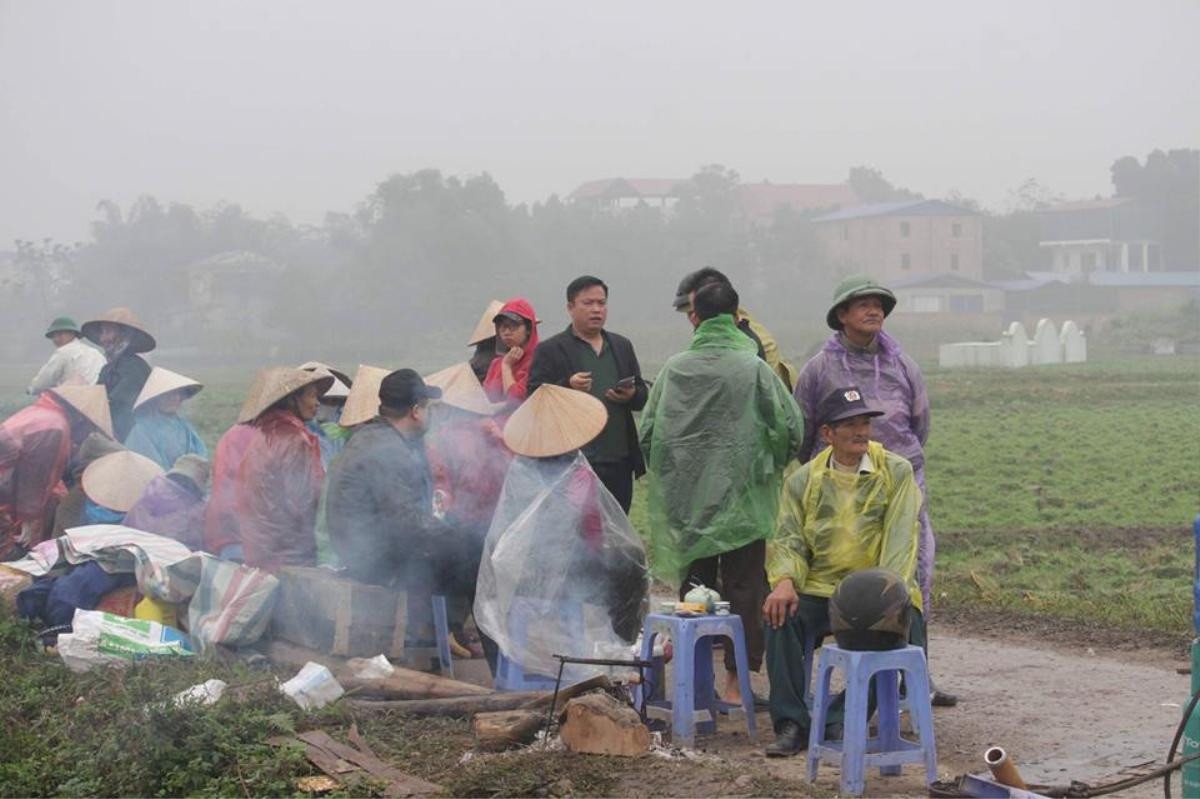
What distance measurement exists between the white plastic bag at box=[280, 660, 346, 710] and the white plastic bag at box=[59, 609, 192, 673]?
103 centimetres

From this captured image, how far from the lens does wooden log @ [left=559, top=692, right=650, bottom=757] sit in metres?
5.68

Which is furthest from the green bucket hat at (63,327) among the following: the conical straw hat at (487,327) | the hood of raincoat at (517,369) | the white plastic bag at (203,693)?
the white plastic bag at (203,693)

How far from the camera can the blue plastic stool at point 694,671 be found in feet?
20.7

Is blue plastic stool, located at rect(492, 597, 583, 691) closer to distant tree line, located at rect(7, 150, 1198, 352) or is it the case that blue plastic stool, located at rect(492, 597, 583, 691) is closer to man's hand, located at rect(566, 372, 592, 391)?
man's hand, located at rect(566, 372, 592, 391)

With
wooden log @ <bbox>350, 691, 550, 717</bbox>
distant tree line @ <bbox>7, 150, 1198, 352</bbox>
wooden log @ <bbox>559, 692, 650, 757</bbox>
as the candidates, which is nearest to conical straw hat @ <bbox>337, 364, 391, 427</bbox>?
wooden log @ <bbox>350, 691, 550, 717</bbox>

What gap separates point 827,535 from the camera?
6.08 metres

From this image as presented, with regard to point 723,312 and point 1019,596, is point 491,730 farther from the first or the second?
point 1019,596

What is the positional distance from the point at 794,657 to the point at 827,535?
1.75 feet

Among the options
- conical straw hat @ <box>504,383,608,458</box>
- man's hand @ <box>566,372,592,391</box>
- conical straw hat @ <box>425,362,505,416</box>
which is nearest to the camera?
conical straw hat @ <box>504,383,608,458</box>

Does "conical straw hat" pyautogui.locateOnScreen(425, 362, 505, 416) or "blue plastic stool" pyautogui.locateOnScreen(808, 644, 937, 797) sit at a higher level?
"conical straw hat" pyautogui.locateOnScreen(425, 362, 505, 416)

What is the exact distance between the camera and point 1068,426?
28297 millimetres

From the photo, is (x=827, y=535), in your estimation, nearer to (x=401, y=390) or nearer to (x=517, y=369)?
(x=401, y=390)

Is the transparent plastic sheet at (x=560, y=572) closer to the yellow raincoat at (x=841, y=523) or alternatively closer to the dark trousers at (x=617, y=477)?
the dark trousers at (x=617, y=477)

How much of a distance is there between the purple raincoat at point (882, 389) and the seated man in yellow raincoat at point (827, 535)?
2.46ft
